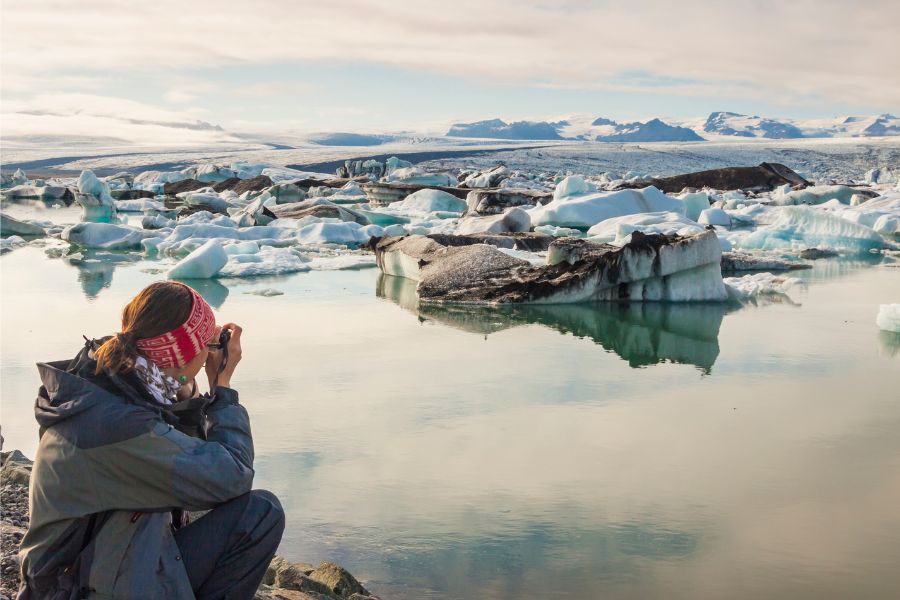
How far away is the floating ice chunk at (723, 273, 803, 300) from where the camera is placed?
8.03m

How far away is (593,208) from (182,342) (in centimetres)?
1370

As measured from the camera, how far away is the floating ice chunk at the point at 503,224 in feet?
43.5

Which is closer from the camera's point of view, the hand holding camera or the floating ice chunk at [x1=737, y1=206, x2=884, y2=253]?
the hand holding camera

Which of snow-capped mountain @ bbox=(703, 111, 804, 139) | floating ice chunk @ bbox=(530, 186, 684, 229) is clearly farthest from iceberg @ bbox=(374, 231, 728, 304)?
snow-capped mountain @ bbox=(703, 111, 804, 139)

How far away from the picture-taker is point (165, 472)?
164 centimetres

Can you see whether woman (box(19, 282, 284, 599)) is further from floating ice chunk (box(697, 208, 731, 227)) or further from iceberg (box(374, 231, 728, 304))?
floating ice chunk (box(697, 208, 731, 227))

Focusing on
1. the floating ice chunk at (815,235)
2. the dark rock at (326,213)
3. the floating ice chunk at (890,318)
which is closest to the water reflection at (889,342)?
the floating ice chunk at (890,318)

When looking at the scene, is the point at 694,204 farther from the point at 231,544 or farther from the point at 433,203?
the point at 231,544

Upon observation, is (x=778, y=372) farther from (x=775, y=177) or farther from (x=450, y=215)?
(x=775, y=177)

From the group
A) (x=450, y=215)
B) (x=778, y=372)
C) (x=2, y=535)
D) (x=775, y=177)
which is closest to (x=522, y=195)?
(x=450, y=215)

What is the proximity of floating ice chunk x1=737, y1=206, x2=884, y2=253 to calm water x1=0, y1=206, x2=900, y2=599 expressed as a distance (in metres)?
5.93

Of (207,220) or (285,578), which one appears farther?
(207,220)

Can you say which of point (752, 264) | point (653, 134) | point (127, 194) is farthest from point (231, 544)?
point (653, 134)

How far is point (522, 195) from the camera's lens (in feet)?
66.2
